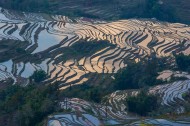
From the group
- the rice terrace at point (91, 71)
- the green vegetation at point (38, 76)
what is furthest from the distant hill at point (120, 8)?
the green vegetation at point (38, 76)

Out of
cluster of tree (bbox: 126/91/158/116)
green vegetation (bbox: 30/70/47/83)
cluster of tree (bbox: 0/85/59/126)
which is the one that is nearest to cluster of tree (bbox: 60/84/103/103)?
cluster of tree (bbox: 0/85/59/126)

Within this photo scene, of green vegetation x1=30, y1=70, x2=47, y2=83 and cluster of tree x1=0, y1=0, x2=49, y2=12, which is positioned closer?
green vegetation x1=30, y1=70, x2=47, y2=83

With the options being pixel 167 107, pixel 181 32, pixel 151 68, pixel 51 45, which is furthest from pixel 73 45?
pixel 167 107

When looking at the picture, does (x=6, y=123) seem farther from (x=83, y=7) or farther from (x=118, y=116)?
(x=83, y=7)

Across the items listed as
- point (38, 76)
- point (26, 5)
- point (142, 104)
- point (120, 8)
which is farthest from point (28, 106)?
point (120, 8)

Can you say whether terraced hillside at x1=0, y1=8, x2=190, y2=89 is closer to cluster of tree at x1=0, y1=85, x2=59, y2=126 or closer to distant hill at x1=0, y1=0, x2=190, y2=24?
distant hill at x1=0, y1=0, x2=190, y2=24

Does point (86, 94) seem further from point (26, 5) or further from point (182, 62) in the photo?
point (26, 5)

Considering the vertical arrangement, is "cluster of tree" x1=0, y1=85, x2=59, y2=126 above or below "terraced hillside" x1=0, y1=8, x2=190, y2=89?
below

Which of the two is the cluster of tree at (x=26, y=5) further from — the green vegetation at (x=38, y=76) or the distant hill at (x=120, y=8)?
the green vegetation at (x=38, y=76)
